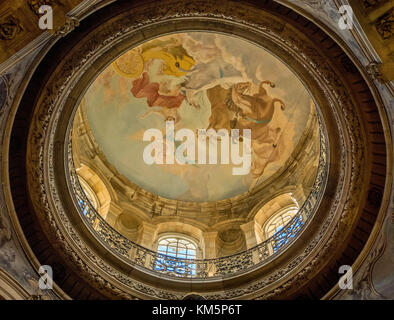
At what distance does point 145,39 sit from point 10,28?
449 cm

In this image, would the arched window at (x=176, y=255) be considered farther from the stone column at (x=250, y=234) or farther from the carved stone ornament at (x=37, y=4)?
the carved stone ornament at (x=37, y=4)

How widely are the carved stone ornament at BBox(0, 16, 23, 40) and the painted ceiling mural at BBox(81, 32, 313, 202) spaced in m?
10.3

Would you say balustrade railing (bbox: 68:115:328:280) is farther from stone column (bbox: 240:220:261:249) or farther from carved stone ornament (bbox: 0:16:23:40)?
carved stone ornament (bbox: 0:16:23:40)

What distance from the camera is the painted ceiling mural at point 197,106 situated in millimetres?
17578

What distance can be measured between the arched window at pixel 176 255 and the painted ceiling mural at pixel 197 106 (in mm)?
3067

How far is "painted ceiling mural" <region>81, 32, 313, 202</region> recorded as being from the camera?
17.6m

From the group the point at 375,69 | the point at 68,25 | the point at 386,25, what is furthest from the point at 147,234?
the point at 386,25

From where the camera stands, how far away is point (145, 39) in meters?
10.8

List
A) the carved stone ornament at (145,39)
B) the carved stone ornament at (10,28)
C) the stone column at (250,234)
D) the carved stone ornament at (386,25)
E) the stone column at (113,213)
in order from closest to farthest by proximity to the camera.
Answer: the carved stone ornament at (386,25) < the carved stone ornament at (10,28) < the carved stone ornament at (145,39) < the stone column at (250,234) < the stone column at (113,213)

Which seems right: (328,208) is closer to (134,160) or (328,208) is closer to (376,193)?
(376,193)

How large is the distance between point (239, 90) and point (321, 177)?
7.59m

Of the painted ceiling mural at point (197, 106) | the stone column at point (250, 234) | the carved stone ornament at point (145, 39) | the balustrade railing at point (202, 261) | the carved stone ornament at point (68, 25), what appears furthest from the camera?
the painted ceiling mural at point (197, 106)

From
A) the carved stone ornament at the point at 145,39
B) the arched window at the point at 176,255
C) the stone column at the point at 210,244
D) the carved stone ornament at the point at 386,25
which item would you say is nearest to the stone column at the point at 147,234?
the arched window at the point at 176,255
